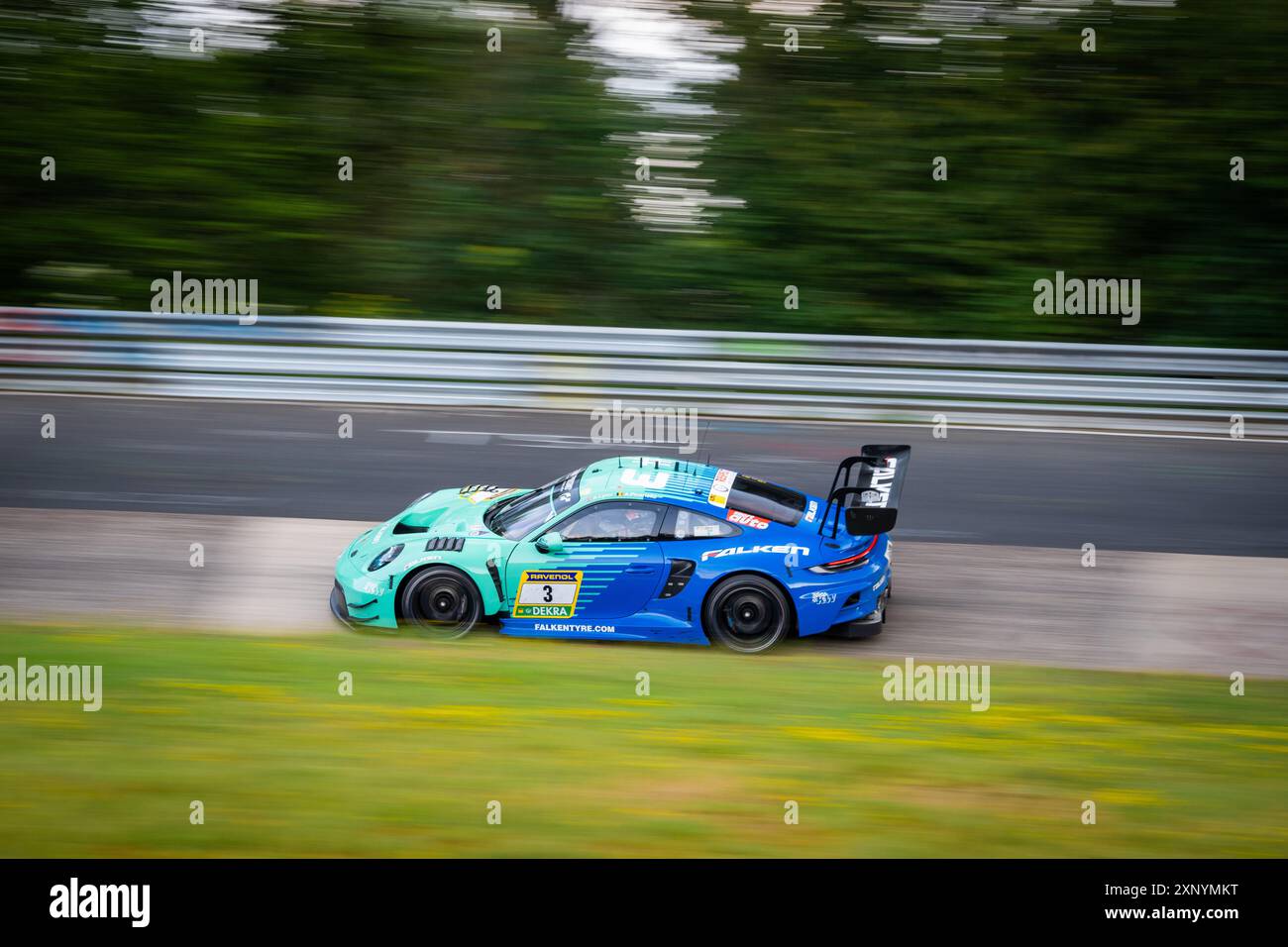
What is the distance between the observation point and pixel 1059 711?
650cm

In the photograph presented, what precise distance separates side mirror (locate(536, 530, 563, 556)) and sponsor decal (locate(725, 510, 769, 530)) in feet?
3.85

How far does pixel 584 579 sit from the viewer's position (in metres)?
8.20

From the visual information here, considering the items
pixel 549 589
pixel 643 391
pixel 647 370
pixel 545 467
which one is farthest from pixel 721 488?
pixel 647 370

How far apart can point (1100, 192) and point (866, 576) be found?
1206cm

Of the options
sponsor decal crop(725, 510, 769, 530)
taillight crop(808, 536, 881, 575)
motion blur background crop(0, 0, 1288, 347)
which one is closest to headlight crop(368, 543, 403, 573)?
sponsor decal crop(725, 510, 769, 530)

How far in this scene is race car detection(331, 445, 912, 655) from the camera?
820 cm

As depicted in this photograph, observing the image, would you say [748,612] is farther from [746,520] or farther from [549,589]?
[549,589]

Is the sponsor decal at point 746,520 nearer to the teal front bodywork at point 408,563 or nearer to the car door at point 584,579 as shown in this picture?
the car door at point 584,579

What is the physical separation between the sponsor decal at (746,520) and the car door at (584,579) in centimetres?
57

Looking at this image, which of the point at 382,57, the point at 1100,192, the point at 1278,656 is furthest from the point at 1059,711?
the point at 382,57

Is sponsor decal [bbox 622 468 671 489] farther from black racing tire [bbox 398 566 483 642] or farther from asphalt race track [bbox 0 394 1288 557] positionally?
asphalt race track [bbox 0 394 1288 557]

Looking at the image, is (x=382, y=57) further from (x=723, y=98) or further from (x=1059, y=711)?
(x=1059, y=711)

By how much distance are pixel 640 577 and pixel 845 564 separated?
1.42 m

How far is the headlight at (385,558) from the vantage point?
27.2 feet
